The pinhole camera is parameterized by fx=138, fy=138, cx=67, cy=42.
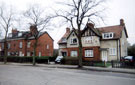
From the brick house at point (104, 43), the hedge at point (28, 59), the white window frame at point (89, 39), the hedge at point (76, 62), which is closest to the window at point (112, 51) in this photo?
the brick house at point (104, 43)

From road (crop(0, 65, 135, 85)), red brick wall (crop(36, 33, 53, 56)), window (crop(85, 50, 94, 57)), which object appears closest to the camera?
road (crop(0, 65, 135, 85))

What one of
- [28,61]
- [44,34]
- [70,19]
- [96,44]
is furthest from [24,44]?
[70,19]

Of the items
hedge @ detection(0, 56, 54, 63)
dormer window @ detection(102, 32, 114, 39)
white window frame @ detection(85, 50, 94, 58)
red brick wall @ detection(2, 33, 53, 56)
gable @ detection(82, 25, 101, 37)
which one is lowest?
hedge @ detection(0, 56, 54, 63)

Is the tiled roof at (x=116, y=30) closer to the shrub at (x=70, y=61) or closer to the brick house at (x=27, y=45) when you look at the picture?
the shrub at (x=70, y=61)

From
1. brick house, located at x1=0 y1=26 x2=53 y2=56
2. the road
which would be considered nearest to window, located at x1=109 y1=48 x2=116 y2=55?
the road

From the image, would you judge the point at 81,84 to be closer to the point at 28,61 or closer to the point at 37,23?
the point at 37,23

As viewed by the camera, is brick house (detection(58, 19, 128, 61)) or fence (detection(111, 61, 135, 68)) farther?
brick house (detection(58, 19, 128, 61))

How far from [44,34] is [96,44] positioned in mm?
20839

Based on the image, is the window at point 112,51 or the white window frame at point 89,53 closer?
the window at point 112,51

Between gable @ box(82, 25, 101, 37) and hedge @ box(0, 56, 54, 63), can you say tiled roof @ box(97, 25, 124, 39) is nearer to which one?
gable @ box(82, 25, 101, 37)

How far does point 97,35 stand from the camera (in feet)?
105

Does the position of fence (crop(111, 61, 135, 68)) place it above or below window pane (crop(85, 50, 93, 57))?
below

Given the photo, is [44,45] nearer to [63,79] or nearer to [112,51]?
[112,51]

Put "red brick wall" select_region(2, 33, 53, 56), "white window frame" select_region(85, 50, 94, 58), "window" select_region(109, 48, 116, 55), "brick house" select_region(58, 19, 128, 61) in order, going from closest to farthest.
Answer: "brick house" select_region(58, 19, 128, 61)
"window" select_region(109, 48, 116, 55)
"white window frame" select_region(85, 50, 94, 58)
"red brick wall" select_region(2, 33, 53, 56)
